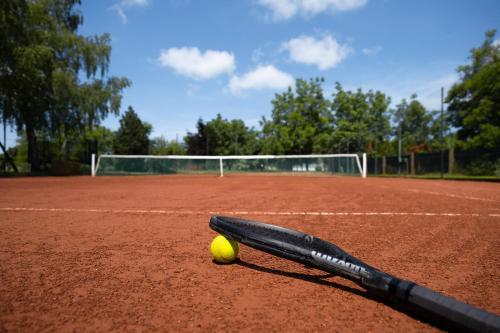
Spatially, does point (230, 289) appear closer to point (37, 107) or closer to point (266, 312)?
point (266, 312)

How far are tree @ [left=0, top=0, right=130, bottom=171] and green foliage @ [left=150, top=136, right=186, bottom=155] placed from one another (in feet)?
152

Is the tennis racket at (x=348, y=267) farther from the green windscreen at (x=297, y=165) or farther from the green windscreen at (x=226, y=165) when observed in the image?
the green windscreen at (x=297, y=165)

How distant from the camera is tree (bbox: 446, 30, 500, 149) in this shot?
30.6m

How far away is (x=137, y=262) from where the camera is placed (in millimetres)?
3221

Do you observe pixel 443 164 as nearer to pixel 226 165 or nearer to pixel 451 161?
pixel 451 161

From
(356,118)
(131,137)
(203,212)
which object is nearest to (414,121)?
(356,118)

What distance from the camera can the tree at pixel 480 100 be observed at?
100 ft

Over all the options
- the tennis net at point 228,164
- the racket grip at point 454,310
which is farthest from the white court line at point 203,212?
the tennis net at point 228,164

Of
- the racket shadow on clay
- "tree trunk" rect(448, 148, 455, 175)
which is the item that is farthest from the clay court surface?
"tree trunk" rect(448, 148, 455, 175)

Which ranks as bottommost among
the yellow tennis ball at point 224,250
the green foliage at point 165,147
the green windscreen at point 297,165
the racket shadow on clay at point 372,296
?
the racket shadow on clay at point 372,296

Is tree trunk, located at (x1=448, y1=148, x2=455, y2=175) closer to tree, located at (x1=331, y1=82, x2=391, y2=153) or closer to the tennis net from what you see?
the tennis net

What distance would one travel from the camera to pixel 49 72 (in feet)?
82.9

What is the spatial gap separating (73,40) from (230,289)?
33.7 meters

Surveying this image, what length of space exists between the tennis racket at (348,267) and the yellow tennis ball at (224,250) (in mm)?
102
